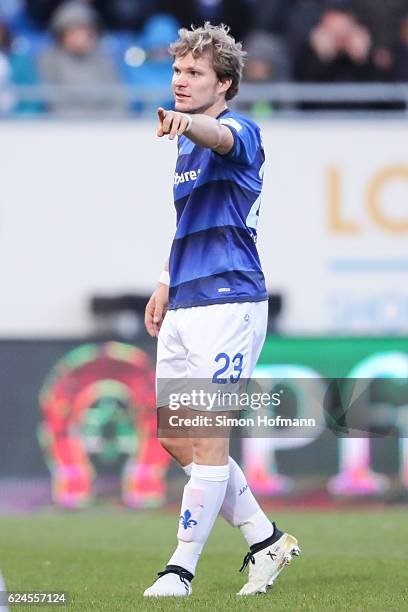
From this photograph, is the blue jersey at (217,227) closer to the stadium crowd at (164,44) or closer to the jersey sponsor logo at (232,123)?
the jersey sponsor logo at (232,123)

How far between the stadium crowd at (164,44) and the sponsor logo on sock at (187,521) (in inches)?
331

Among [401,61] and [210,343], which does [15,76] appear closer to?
[401,61]

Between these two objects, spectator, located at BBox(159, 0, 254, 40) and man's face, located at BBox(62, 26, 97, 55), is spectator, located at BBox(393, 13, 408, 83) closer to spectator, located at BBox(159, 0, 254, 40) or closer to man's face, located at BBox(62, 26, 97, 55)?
spectator, located at BBox(159, 0, 254, 40)

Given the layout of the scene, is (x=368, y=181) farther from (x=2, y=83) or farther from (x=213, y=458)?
(x=213, y=458)

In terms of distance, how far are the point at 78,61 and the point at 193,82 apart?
811 cm

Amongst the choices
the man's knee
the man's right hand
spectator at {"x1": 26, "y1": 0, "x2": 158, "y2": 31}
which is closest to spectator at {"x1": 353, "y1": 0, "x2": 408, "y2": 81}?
spectator at {"x1": 26, "y1": 0, "x2": 158, "y2": 31}

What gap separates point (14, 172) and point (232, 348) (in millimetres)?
8872

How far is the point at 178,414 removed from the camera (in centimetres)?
635

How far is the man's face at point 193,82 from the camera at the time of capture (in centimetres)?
623

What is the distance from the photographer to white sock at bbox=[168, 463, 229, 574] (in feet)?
20.2

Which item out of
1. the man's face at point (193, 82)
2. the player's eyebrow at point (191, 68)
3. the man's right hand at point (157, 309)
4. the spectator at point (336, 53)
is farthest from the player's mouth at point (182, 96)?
the spectator at point (336, 53)

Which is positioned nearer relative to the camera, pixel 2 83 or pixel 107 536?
pixel 107 536

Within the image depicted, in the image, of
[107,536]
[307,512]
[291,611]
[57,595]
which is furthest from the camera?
[307,512]

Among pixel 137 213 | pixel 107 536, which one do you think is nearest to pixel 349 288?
pixel 137 213
